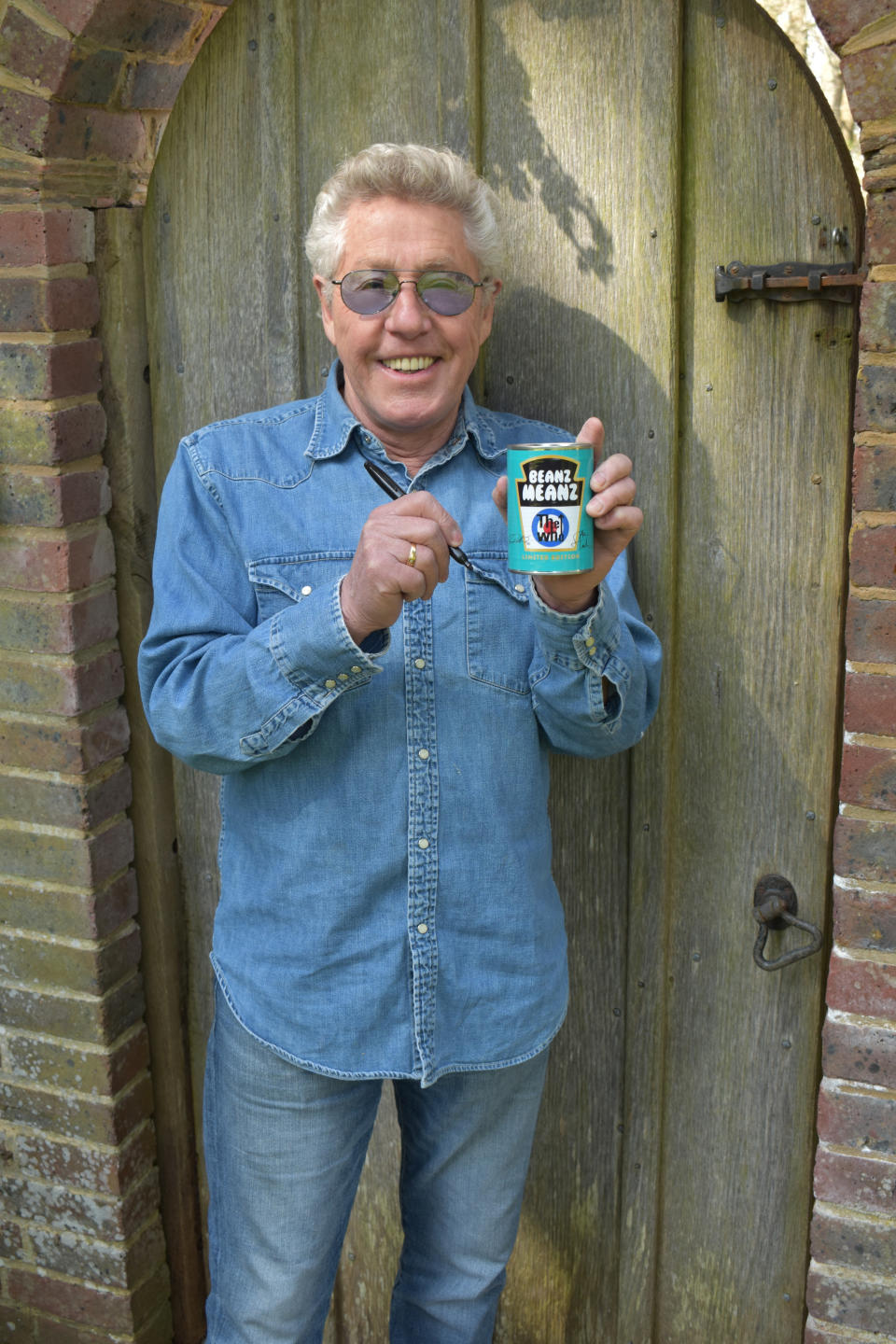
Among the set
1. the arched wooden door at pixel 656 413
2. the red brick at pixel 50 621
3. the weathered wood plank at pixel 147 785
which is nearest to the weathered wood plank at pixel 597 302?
the arched wooden door at pixel 656 413

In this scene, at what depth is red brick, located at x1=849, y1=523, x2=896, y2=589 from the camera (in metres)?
1.81

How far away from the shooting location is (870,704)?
6.12 feet

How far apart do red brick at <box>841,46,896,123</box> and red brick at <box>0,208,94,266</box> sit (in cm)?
118

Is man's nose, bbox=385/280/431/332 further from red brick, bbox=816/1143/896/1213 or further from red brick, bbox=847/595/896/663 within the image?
red brick, bbox=816/1143/896/1213

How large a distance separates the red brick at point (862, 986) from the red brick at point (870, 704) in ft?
1.13

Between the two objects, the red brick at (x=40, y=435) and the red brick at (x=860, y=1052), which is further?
the red brick at (x=40, y=435)

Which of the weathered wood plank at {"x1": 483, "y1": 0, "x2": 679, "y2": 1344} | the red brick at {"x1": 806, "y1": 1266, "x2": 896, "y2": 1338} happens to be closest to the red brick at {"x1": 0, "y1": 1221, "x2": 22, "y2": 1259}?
the weathered wood plank at {"x1": 483, "y1": 0, "x2": 679, "y2": 1344}

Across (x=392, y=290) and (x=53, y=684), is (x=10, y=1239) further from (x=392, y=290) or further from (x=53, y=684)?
(x=392, y=290)

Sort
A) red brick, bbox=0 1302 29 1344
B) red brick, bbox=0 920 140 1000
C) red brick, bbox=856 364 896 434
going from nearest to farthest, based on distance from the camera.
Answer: red brick, bbox=856 364 896 434
red brick, bbox=0 920 140 1000
red brick, bbox=0 1302 29 1344

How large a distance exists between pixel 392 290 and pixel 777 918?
3.67 ft

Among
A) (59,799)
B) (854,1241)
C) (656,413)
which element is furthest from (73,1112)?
(656,413)

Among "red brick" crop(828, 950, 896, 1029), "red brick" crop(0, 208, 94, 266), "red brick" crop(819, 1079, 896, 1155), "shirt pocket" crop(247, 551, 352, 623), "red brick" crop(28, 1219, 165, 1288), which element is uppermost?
"red brick" crop(0, 208, 94, 266)

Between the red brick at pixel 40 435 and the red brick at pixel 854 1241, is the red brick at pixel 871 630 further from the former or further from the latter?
the red brick at pixel 40 435

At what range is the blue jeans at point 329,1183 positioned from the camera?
1.94 m
